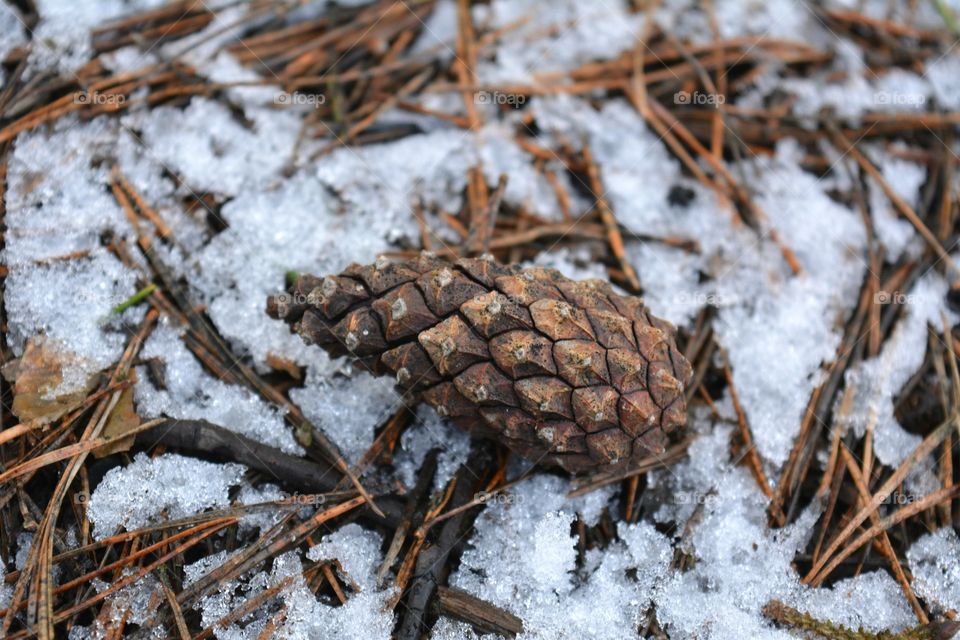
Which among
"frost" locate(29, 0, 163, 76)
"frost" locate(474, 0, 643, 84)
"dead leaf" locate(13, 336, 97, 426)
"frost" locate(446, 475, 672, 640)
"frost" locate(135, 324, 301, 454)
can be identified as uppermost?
"frost" locate(29, 0, 163, 76)

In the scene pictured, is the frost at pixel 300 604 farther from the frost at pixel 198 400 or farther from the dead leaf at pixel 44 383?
the dead leaf at pixel 44 383

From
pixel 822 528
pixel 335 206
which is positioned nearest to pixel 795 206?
pixel 822 528

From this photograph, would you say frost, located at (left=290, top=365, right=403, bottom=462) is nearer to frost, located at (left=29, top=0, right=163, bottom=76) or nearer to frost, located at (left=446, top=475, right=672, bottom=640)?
frost, located at (left=446, top=475, right=672, bottom=640)

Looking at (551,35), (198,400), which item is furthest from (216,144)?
(551,35)

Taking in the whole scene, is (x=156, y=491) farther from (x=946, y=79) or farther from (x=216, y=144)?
(x=946, y=79)

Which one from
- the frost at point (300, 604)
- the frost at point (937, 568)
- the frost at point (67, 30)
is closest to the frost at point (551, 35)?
the frost at point (67, 30)

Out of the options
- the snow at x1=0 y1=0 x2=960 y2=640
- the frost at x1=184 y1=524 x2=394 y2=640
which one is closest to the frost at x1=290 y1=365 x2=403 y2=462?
the snow at x1=0 y1=0 x2=960 y2=640
